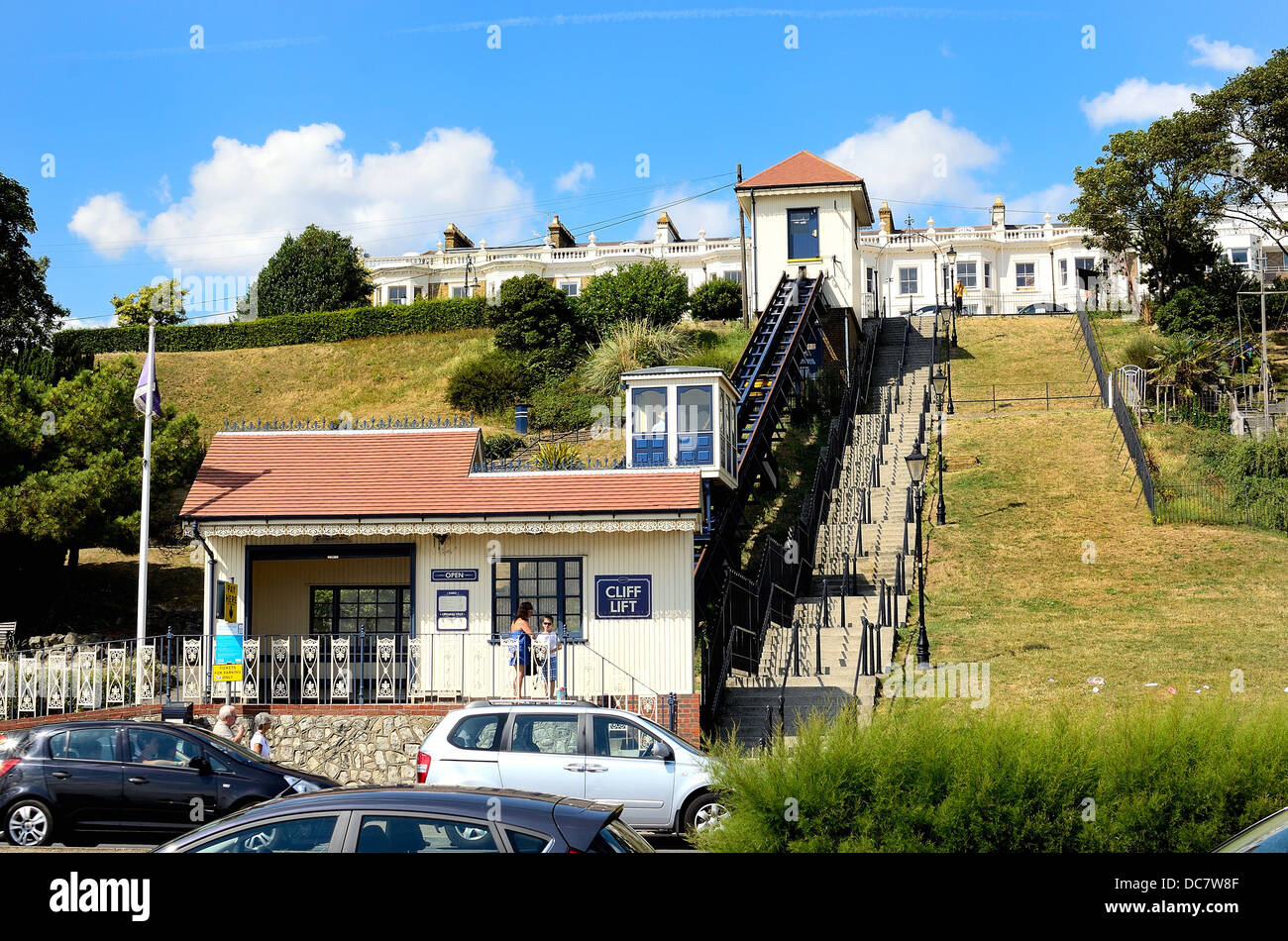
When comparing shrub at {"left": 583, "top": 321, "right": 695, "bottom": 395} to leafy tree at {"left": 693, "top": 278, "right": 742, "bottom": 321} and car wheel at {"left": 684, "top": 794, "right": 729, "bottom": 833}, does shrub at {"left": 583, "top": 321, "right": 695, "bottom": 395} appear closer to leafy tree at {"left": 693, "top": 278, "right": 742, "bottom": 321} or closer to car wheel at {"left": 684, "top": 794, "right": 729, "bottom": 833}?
leafy tree at {"left": 693, "top": 278, "right": 742, "bottom": 321}

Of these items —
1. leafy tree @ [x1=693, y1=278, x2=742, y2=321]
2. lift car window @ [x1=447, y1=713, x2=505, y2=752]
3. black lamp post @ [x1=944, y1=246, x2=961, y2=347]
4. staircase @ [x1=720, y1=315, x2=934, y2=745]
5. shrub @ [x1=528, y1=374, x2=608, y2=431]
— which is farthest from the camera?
leafy tree @ [x1=693, y1=278, x2=742, y2=321]

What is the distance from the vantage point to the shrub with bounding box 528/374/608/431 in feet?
142

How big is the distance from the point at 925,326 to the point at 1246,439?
19673 millimetres

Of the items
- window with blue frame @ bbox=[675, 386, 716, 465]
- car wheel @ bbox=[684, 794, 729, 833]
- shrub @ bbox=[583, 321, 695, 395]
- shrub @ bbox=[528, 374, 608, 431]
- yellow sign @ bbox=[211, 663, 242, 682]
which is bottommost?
car wheel @ bbox=[684, 794, 729, 833]

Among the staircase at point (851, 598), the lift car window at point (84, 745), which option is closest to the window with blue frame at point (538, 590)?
the staircase at point (851, 598)

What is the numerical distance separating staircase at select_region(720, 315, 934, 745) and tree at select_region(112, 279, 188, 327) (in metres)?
48.2

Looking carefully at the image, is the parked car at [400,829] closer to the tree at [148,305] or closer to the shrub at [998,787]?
the shrub at [998,787]

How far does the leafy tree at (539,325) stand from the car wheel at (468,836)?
1690 inches

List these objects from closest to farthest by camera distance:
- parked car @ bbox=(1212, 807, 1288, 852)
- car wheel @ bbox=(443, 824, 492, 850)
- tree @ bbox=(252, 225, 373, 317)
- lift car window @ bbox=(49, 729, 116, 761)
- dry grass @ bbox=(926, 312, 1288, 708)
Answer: car wheel @ bbox=(443, 824, 492, 850), parked car @ bbox=(1212, 807, 1288, 852), lift car window @ bbox=(49, 729, 116, 761), dry grass @ bbox=(926, 312, 1288, 708), tree @ bbox=(252, 225, 373, 317)

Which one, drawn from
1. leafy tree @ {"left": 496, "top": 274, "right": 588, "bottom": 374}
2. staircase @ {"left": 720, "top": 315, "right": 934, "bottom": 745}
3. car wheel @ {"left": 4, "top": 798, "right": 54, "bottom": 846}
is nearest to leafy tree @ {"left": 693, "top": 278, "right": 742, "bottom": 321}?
leafy tree @ {"left": 496, "top": 274, "right": 588, "bottom": 374}

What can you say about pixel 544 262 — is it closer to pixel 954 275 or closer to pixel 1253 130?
pixel 954 275

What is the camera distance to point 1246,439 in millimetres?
33250

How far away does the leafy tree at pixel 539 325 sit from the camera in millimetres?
49669

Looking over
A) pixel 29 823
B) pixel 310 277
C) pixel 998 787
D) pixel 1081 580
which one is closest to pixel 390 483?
pixel 29 823
